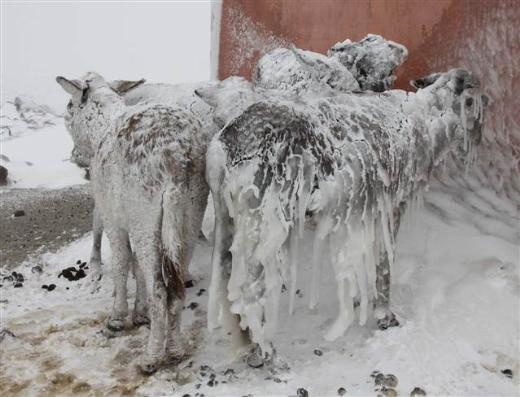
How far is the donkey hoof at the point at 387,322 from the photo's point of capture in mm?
3303

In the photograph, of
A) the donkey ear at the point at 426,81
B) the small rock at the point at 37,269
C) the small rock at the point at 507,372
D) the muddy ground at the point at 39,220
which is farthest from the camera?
the muddy ground at the point at 39,220

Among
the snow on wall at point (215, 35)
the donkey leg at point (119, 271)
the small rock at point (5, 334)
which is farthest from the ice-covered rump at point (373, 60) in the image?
the small rock at point (5, 334)

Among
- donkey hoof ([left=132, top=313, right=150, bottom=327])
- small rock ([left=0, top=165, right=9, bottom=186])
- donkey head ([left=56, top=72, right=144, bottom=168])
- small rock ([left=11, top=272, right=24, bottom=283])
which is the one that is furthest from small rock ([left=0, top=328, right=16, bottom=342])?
small rock ([left=0, top=165, right=9, bottom=186])

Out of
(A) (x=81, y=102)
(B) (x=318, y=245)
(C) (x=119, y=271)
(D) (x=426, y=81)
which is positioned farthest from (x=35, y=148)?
(B) (x=318, y=245)

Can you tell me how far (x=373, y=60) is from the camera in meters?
4.10

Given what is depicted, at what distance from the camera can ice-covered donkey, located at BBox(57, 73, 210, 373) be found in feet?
9.24

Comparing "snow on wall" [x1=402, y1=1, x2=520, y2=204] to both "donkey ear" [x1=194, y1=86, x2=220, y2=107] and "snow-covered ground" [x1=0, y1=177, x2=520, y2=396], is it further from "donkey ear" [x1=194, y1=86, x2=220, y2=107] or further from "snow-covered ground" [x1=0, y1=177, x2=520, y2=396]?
"donkey ear" [x1=194, y1=86, x2=220, y2=107]

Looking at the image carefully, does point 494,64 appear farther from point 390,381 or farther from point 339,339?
point 390,381

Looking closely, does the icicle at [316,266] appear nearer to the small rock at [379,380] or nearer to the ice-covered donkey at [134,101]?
the small rock at [379,380]

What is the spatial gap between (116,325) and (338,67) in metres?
2.25

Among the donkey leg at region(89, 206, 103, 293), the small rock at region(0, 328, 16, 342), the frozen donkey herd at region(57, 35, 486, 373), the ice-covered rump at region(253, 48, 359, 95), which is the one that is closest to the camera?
the frozen donkey herd at region(57, 35, 486, 373)

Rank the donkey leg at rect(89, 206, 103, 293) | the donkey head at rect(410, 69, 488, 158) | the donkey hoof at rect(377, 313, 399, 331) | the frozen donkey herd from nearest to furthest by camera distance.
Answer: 1. the frozen donkey herd
2. the donkey hoof at rect(377, 313, 399, 331)
3. the donkey head at rect(410, 69, 488, 158)
4. the donkey leg at rect(89, 206, 103, 293)

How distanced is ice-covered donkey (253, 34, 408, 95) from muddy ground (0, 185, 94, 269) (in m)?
2.81

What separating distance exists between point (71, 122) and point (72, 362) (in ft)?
5.60
